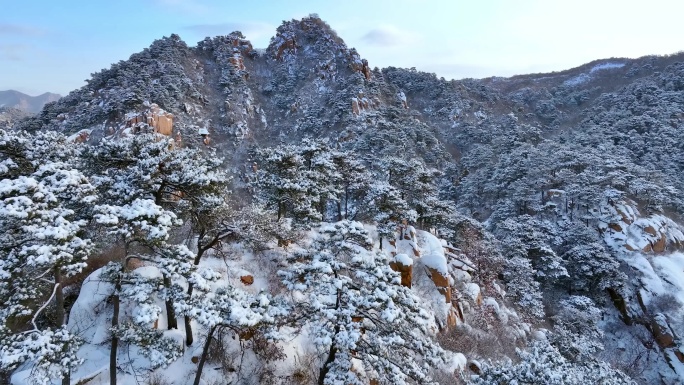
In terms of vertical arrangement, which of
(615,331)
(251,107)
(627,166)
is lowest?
(615,331)

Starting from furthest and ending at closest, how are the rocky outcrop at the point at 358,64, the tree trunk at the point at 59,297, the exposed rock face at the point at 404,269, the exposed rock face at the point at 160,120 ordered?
the rocky outcrop at the point at 358,64 < the exposed rock face at the point at 160,120 < the exposed rock face at the point at 404,269 < the tree trunk at the point at 59,297

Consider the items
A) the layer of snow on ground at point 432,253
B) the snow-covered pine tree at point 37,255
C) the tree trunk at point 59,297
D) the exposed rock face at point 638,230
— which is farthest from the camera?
the exposed rock face at point 638,230

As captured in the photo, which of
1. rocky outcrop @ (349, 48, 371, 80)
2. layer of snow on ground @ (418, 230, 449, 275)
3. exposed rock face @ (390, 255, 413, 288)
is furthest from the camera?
rocky outcrop @ (349, 48, 371, 80)

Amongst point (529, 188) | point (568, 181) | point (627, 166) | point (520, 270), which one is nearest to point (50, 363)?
point (520, 270)

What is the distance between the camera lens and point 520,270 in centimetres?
2555

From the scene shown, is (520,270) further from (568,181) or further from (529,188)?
(568,181)

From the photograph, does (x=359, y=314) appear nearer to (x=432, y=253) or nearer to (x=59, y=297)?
(x=59, y=297)

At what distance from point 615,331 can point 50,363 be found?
3718 centimetres

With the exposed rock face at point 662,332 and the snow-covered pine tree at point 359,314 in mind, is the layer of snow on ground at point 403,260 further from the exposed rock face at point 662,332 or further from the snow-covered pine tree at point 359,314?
the exposed rock face at point 662,332

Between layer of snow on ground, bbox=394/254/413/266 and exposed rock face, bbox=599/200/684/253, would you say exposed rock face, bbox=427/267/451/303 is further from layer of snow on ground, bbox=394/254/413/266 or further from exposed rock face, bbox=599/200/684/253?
exposed rock face, bbox=599/200/684/253

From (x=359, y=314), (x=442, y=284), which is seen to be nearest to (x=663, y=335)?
(x=442, y=284)

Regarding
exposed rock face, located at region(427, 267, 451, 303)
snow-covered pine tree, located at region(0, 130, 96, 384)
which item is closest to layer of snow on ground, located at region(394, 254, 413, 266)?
exposed rock face, located at region(427, 267, 451, 303)

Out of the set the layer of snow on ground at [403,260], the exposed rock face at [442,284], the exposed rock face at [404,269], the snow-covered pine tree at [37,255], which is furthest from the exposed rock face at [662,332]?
the snow-covered pine tree at [37,255]

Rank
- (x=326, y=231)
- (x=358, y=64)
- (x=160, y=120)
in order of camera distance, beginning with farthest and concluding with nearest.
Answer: (x=358, y=64)
(x=160, y=120)
(x=326, y=231)
